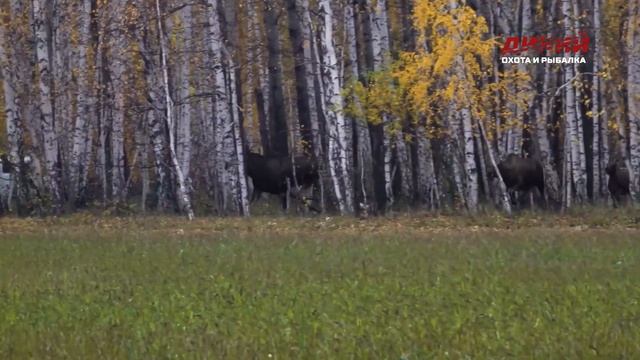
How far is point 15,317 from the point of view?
12219mm

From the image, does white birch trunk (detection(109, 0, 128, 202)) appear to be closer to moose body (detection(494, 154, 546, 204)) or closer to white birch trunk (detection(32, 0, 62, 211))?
white birch trunk (detection(32, 0, 62, 211))

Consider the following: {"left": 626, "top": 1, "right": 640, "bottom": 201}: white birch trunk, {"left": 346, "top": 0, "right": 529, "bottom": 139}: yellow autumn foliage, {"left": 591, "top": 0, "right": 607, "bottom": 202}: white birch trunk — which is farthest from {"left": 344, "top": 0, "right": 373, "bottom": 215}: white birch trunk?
{"left": 626, "top": 1, "right": 640, "bottom": 201}: white birch trunk

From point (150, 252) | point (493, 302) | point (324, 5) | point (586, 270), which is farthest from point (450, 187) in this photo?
point (493, 302)

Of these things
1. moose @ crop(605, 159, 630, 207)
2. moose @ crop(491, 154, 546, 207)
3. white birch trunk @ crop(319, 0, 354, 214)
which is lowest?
moose @ crop(605, 159, 630, 207)

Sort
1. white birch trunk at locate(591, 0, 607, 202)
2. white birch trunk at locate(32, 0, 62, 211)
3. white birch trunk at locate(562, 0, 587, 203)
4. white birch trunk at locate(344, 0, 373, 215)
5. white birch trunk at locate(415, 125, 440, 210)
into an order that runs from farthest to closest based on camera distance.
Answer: white birch trunk at locate(591, 0, 607, 202) < white birch trunk at locate(415, 125, 440, 210) < white birch trunk at locate(32, 0, 62, 211) < white birch trunk at locate(344, 0, 373, 215) < white birch trunk at locate(562, 0, 587, 203)

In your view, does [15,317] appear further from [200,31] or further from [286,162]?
[200,31]

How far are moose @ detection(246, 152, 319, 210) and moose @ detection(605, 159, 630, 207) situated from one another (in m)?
8.41

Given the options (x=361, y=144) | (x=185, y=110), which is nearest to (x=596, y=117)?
(x=361, y=144)

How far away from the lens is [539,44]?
32688 mm

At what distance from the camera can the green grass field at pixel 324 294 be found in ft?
33.6

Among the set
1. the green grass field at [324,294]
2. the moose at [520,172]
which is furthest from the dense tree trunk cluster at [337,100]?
the green grass field at [324,294]

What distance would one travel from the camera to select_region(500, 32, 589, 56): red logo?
31.8 metres

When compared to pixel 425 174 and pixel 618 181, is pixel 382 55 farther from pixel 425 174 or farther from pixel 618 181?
pixel 618 181

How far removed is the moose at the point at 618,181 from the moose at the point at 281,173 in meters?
8.41
